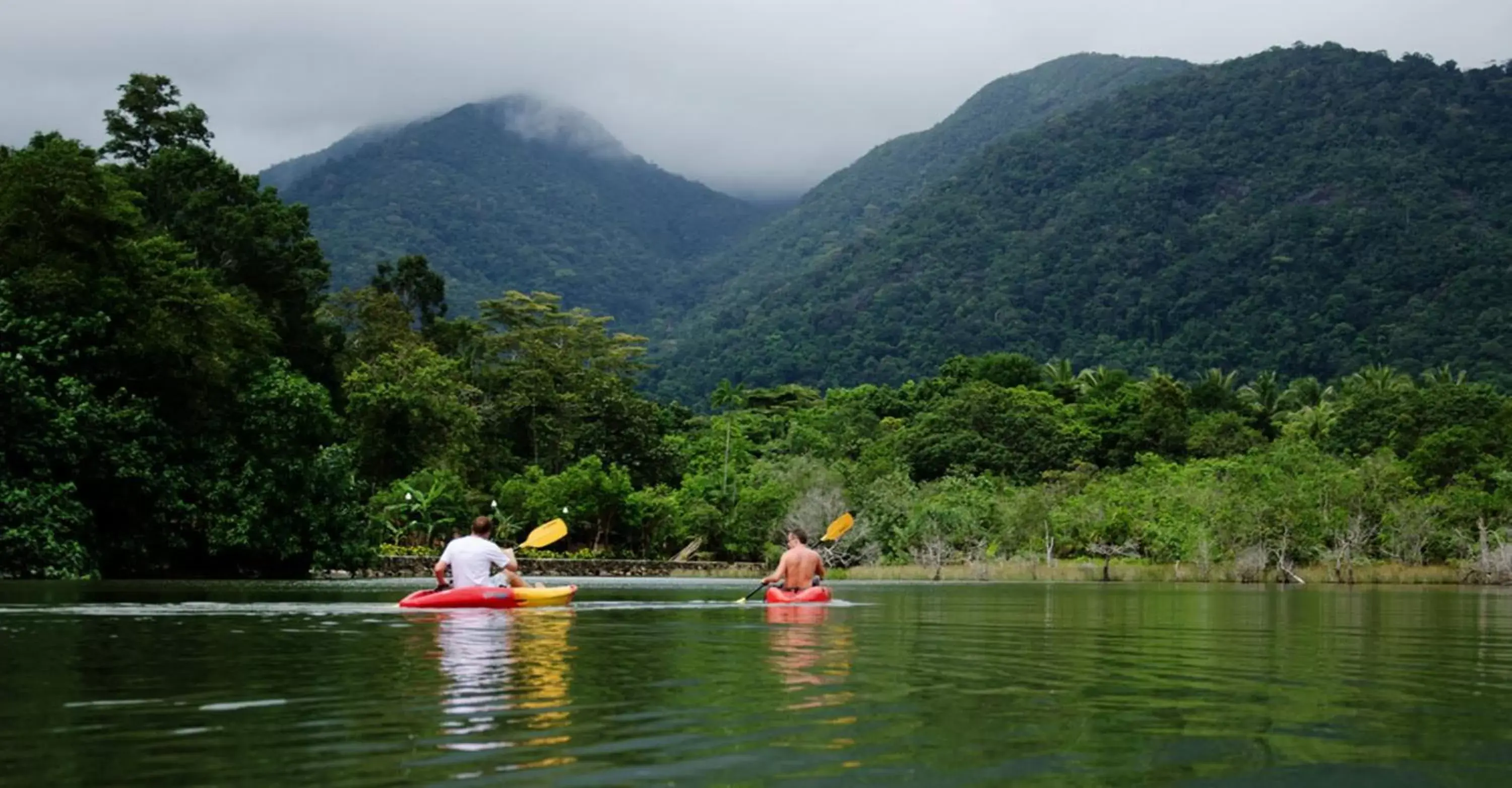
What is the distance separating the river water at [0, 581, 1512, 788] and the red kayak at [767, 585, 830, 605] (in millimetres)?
2784

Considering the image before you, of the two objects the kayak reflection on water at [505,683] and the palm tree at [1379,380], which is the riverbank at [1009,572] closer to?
the kayak reflection on water at [505,683]

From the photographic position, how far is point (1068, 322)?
13750cm

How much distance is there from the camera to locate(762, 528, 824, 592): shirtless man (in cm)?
2153

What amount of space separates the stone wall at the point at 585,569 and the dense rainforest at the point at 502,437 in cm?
251

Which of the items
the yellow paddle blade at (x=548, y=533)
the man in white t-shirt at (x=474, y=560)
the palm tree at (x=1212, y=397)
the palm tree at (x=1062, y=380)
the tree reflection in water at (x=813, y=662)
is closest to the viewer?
the tree reflection in water at (x=813, y=662)

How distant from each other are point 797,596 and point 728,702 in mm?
13006

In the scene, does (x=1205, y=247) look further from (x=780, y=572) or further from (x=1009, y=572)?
(x=780, y=572)

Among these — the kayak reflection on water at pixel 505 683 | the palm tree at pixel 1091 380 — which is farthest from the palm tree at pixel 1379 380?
the kayak reflection on water at pixel 505 683

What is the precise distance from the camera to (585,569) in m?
54.7

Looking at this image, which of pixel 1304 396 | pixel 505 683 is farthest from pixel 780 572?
pixel 1304 396

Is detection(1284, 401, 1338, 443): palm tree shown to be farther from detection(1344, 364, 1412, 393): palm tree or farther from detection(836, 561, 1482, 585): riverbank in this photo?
detection(836, 561, 1482, 585): riverbank

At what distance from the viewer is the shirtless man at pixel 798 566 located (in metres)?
21.5

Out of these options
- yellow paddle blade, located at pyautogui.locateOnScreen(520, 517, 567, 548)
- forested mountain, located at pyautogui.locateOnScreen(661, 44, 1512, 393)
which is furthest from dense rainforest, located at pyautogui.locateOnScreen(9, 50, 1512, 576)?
forested mountain, located at pyautogui.locateOnScreen(661, 44, 1512, 393)

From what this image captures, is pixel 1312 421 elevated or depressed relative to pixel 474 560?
elevated
